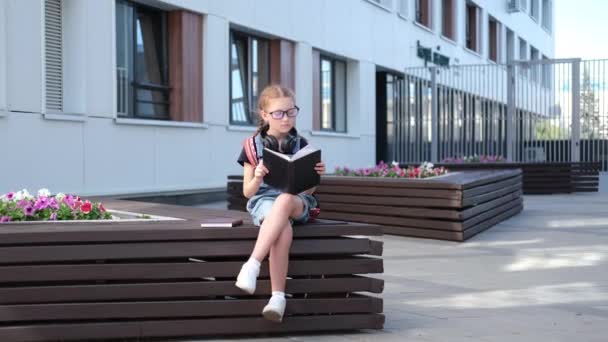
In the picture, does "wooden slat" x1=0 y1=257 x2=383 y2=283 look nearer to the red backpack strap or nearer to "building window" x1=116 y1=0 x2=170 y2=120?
the red backpack strap

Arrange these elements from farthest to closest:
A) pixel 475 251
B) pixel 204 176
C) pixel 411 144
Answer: pixel 411 144, pixel 204 176, pixel 475 251

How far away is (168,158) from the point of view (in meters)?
14.5

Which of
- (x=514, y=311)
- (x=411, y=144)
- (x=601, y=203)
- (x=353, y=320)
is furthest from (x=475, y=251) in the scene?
(x=411, y=144)

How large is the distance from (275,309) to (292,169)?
0.79 meters

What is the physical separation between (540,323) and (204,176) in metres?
10.8

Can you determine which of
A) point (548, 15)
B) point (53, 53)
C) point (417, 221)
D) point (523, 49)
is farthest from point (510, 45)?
point (417, 221)

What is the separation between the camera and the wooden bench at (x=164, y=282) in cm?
451

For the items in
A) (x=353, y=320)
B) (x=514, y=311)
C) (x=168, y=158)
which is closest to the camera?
(x=353, y=320)

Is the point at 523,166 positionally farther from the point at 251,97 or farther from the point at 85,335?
the point at 85,335

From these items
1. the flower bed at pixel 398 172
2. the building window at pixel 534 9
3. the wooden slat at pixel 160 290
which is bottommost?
the wooden slat at pixel 160 290

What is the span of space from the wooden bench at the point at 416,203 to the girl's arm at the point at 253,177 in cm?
495

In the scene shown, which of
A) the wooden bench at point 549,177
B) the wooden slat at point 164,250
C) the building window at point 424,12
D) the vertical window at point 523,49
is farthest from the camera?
the vertical window at point 523,49

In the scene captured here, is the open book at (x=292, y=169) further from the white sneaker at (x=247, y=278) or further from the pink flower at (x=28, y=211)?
the pink flower at (x=28, y=211)

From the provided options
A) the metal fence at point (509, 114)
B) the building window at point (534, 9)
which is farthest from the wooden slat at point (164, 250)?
the building window at point (534, 9)
